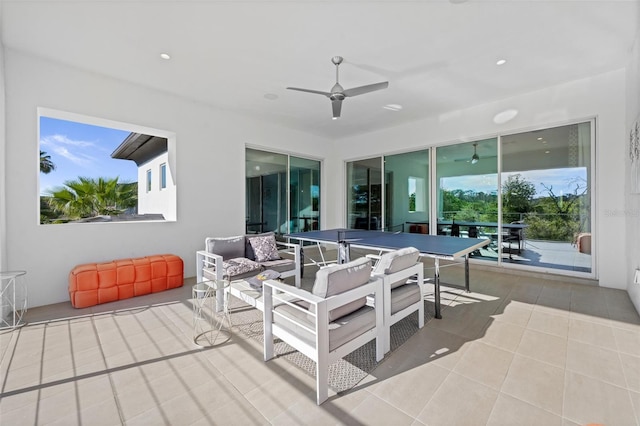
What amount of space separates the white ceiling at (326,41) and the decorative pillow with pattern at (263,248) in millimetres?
2482

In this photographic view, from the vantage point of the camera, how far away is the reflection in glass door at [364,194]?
23.4 ft

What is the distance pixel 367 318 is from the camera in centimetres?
208

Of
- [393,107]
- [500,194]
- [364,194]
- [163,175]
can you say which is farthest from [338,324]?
[364,194]

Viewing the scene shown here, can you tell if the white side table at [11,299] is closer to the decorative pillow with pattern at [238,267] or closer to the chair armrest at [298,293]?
the decorative pillow with pattern at [238,267]

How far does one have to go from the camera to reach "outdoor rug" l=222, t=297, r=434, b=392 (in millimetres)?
1955

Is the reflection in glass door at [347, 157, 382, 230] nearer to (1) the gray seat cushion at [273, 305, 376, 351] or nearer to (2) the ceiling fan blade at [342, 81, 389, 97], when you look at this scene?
(2) the ceiling fan blade at [342, 81, 389, 97]

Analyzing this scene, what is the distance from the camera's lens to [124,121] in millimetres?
4082

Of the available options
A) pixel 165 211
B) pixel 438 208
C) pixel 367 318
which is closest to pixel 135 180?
pixel 165 211

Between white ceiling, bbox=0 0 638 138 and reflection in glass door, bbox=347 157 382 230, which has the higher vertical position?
white ceiling, bbox=0 0 638 138

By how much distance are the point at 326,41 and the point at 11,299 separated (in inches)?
195

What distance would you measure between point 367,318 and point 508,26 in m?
3.42

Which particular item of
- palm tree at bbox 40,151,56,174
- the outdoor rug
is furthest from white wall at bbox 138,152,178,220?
the outdoor rug

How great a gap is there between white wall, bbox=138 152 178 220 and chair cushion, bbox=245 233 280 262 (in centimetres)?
172

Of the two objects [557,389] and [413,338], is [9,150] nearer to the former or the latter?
[413,338]
